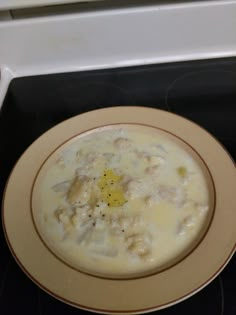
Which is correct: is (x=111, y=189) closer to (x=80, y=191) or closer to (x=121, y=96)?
(x=80, y=191)

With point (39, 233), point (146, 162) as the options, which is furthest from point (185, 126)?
point (39, 233)

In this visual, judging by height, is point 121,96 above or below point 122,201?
above

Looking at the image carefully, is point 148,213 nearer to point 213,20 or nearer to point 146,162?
point 146,162

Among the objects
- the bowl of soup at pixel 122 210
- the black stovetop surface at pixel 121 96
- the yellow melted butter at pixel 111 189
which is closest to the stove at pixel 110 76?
the black stovetop surface at pixel 121 96

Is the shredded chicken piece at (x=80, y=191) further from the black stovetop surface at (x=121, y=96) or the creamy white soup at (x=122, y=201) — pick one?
the black stovetop surface at (x=121, y=96)

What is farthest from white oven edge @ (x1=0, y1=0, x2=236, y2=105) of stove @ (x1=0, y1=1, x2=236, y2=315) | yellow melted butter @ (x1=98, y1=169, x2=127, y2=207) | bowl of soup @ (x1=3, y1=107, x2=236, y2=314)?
yellow melted butter @ (x1=98, y1=169, x2=127, y2=207)

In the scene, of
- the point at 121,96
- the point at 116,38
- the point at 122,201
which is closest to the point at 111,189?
the point at 122,201
